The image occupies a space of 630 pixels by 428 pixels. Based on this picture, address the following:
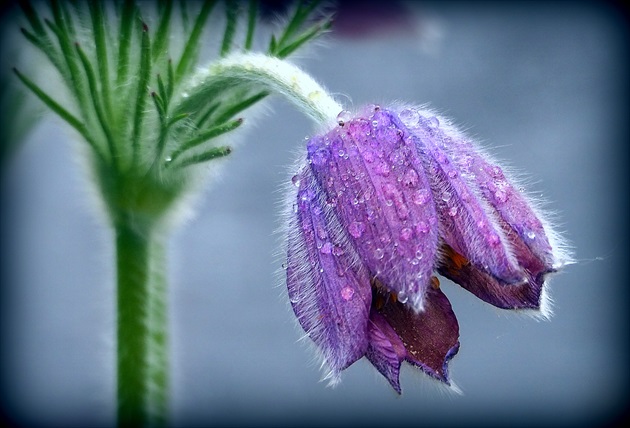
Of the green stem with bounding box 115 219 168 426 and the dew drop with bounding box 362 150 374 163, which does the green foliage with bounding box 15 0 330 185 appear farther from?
the dew drop with bounding box 362 150 374 163

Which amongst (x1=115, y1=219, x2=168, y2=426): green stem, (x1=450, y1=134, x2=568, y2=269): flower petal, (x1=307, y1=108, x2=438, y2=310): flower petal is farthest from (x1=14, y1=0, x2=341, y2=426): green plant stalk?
(x1=450, y1=134, x2=568, y2=269): flower petal

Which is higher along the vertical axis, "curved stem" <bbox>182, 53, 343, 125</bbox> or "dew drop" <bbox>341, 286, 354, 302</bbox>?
"curved stem" <bbox>182, 53, 343, 125</bbox>

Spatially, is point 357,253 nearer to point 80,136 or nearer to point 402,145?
point 402,145

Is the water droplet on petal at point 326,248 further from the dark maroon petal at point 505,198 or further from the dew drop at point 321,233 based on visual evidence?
the dark maroon petal at point 505,198

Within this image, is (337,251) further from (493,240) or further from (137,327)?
(137,327)

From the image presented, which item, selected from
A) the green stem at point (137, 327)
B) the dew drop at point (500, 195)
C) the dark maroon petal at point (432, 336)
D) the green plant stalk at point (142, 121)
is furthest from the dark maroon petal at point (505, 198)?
the green stem at point (137, 327)

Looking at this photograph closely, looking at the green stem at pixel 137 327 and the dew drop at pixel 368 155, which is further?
the green stem at pixel 137 327

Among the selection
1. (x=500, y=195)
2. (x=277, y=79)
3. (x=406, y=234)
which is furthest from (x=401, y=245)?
(x=277, y=79)
